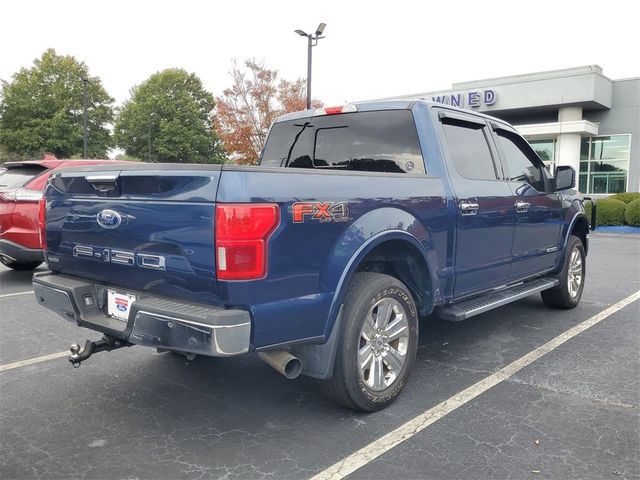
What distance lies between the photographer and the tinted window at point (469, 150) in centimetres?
420

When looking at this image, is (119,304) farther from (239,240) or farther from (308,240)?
(308,240)

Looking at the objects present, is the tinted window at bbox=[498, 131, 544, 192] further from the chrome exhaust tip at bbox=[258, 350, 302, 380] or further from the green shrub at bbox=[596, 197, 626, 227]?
the green shrub at bbox=[596, 197, 626, 227]

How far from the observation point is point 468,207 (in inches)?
158

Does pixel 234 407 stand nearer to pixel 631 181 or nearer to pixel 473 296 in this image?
pixel 473 296

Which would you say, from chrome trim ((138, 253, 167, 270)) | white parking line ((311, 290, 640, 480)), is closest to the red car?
chrome trim ((138, 253, 167, 270))

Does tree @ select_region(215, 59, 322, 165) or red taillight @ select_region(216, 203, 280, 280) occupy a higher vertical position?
tree @ select_region(215, 59, 322, 165)

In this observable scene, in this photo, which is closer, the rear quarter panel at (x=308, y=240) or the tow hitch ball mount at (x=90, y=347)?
the rear quarter panel at (x=308, y=240)

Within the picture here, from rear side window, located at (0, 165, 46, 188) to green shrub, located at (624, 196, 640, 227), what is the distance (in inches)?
702

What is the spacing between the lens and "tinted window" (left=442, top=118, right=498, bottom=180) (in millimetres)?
4199

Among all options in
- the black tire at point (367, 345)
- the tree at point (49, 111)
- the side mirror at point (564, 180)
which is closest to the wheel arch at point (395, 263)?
the black tire at point (367, 345)

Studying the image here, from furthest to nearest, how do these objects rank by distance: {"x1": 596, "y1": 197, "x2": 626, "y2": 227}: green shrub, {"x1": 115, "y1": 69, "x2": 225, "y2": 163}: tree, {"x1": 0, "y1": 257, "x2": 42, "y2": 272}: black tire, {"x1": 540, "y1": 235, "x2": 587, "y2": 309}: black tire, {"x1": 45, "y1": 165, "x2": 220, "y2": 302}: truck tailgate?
{"x1": 115, "y1": 69, "x2": 225, "y2": 163}: tree, {"x1": 596, "y1": 197, "x2": 626, "y2": 227}: green shrub, {"x1": 0, "y1": 257, "x2": 42, "y2": 272}: black tire, {"x1": 540, "y1": 235, "x2": 587, "y2": 309}: black tire, {"x1": 45, "y1": 165, "x2": 220, "y2": 302}: truck tailgate

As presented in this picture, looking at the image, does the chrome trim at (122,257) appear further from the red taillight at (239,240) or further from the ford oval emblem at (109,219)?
the red taillight at (239,240)

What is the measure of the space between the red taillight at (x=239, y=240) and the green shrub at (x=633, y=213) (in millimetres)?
18760

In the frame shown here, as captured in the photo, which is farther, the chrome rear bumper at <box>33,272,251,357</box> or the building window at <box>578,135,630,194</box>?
the building window at <box>578,135,630,194</box>
